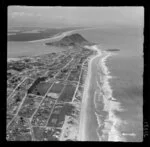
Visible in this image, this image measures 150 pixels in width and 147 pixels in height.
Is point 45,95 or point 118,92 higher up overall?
point 118,92

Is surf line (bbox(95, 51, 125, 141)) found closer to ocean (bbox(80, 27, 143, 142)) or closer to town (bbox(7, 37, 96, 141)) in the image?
ocean (bbox(80, 27, 143, 142))

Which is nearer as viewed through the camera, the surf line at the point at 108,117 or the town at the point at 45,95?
the surf line at the point at 108,117

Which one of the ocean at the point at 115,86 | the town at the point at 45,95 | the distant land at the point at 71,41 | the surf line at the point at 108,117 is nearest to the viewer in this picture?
the surf line at the point at 108,117

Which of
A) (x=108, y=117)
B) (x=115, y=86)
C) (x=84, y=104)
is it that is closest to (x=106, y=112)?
(x=108, y=117)

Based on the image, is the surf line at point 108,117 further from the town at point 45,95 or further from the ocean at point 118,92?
the town at point 45,95

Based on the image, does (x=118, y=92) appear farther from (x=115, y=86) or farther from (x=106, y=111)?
(x=106, y=111)
